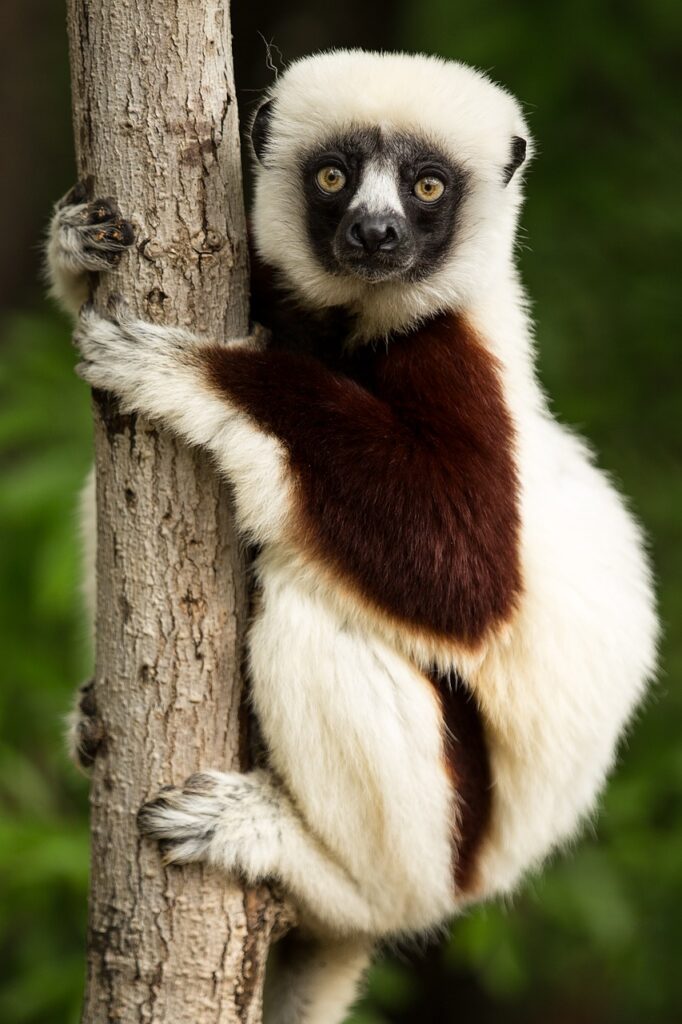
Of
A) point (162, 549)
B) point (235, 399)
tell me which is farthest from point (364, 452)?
point (162, 549)

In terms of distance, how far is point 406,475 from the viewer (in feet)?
13.0

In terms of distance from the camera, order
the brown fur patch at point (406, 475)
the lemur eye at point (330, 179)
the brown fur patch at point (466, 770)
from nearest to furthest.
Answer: the brown fur patch at point (406, 475)
the brown fur patch at point (466, 770)
the lemur eye at point (330, 179)

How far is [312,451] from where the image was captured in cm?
388

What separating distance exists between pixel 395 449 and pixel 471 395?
1.13 feet

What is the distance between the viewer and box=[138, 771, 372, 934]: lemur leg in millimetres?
3828

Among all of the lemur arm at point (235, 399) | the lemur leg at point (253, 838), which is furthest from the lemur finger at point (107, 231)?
the lemur leg at point (253, 838)

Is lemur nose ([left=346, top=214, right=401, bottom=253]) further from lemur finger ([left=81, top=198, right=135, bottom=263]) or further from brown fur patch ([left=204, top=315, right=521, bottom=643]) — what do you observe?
lemur finger ([left=81, top=198, right=135, bottom=263])

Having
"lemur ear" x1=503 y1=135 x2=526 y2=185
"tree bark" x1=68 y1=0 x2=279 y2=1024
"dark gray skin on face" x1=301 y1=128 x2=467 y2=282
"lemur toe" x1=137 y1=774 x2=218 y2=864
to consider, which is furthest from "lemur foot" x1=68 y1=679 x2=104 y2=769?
"lemur ear" x1=503 y1=135 x2=526 y2=185

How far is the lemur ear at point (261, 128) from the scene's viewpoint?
461cm

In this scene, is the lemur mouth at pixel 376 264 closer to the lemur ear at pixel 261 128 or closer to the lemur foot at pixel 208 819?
the lemur ear at pixel 261 128

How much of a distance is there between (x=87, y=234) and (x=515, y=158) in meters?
1.72

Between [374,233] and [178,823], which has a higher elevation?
[374,233]

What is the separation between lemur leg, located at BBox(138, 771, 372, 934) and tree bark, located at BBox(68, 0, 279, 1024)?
0.06m

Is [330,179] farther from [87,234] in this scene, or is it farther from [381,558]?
[381,558]
